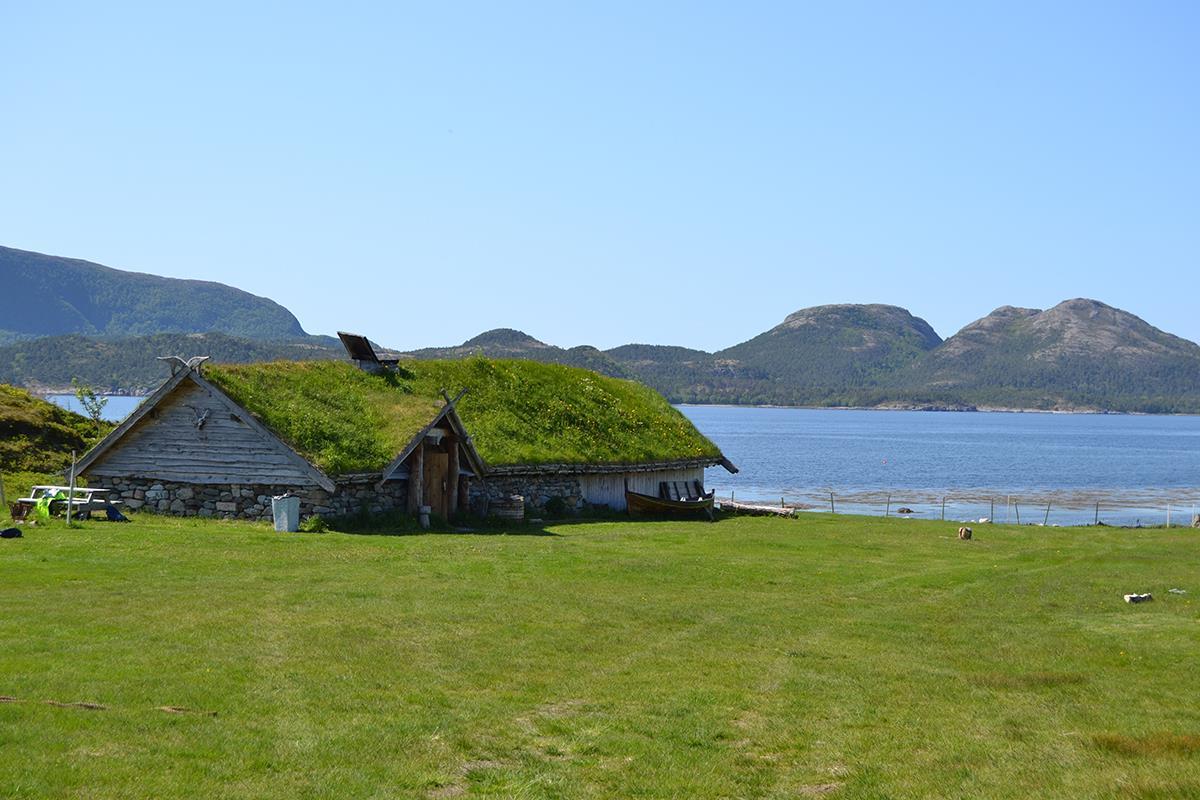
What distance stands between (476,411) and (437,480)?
6.61 meters

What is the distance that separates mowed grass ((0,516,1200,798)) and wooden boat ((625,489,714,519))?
55.4ft

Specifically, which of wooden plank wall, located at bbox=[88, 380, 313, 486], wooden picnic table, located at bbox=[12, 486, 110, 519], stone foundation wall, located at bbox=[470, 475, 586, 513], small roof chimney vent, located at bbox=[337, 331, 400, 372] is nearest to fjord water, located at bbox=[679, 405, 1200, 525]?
→ stone foundation wall, located at bbox=[470, 475, 586, 513]

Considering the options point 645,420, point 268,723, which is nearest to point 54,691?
point 268,723

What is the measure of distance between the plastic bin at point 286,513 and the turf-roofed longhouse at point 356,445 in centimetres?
142

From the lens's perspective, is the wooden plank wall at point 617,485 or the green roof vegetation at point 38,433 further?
the wooden plank wall at point 617,485

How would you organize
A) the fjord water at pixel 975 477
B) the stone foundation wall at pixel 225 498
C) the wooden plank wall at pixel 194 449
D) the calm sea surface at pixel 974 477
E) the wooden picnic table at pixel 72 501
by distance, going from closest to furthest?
1. the wooden picnic table at pixel 72 501
2. the stone foundation wall at pixel 225 498
3. the wooden plank wall at pixel 194 449
4. the calm sea surface at pixel 974 477
5. the fjord water at pixel 975 477

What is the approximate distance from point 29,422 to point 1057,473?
320 feet

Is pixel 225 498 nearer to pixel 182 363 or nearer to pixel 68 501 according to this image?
pixel 182 363

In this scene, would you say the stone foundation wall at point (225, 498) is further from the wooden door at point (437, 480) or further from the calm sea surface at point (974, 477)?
the calm sea surface at point (974, 477)

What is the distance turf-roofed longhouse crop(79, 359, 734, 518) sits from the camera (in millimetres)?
33688

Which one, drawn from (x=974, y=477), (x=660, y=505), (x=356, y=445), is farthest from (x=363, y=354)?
(x=974, y=477)

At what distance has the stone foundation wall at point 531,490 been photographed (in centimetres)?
3962

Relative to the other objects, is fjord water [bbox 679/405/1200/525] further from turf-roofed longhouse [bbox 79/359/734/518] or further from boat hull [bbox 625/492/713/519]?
turf-roofed longhouse [bbox 79/359/734/518]

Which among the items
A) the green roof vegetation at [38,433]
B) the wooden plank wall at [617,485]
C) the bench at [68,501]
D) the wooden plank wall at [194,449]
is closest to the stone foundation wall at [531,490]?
the wooden plank wall at [617,485]
